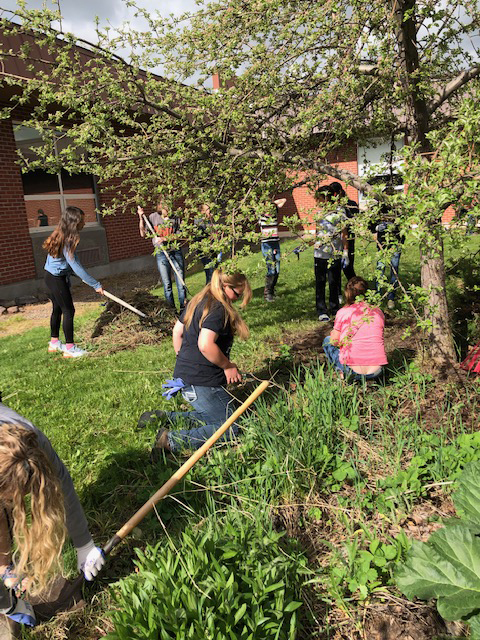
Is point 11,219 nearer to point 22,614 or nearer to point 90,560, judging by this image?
point 90,560

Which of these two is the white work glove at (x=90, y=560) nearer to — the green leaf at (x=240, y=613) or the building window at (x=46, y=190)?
the green leaf at (x=240, y=613)

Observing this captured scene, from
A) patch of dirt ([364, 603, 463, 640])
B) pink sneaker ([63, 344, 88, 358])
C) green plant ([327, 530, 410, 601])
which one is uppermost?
pink sneaker ([63, 344, 88, 358])

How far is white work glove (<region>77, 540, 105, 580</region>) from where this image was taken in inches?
92.1

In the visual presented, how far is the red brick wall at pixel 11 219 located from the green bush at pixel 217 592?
8.66 m

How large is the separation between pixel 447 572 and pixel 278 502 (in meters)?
1.01

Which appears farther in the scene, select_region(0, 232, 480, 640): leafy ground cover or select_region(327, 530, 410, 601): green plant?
select_region(327, 530, 410, 601): green plant

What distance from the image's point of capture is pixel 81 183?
1182 centimetres

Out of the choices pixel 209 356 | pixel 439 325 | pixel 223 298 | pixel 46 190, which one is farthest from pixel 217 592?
pixel 46 190

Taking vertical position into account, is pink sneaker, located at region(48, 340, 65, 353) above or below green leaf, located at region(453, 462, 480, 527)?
below

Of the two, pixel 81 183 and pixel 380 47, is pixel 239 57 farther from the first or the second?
pixel 81 183

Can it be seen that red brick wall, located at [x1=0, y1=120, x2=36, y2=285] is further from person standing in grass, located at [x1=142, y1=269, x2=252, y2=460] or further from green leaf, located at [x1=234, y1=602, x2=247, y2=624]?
green leaf, located at [x1=234, y1=602, x2=247, y2=624]

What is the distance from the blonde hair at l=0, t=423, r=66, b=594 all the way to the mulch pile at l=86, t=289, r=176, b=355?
392cm

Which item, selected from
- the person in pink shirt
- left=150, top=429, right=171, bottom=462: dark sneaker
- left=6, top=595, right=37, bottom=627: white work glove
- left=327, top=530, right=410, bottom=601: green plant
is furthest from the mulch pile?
left=327, top=530, right=410, bottom=601: green plant

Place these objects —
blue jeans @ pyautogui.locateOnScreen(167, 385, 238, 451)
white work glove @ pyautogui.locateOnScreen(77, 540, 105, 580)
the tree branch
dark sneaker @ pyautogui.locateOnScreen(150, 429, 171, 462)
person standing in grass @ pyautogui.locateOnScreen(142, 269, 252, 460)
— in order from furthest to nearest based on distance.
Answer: the tree branch
blue jeans @ pyautogui.locateOnScreen(167, 385, 238, 451)
person standing in grass @ pyautogui.locateOnScreen(142, 269, 252, 460)
dark sneaker @ pyautogui.locateOnScreen(150, 429, 171, 462)
white work glove @ pyautogui.locateOnScreen(77, 540, 105, 580)
